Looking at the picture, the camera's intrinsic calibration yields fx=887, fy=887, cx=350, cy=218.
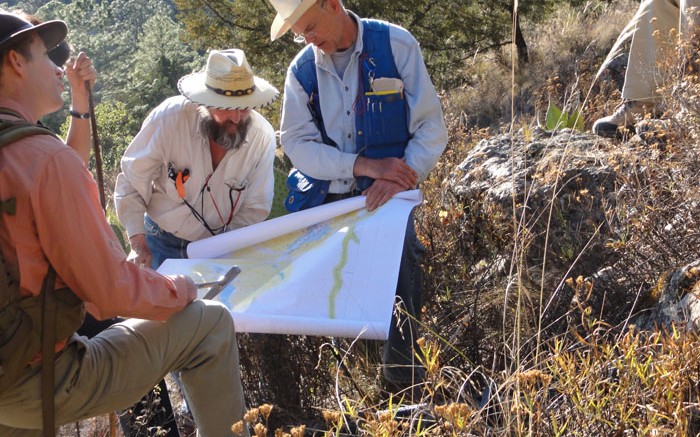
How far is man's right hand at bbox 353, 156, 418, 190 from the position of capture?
373 centimetres

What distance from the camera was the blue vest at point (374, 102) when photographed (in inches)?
150

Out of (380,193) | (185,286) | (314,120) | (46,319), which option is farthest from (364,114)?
(46,319)

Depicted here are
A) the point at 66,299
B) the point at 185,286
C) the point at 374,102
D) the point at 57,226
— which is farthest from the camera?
the point at 374,102

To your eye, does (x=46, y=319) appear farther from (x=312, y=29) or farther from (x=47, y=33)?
(x=312, y=29)

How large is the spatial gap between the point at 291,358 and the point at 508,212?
1303 mm

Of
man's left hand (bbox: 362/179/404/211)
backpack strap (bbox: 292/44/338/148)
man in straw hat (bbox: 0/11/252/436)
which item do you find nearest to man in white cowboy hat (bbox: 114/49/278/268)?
backpack strap (bbox: 292/44/338/148)

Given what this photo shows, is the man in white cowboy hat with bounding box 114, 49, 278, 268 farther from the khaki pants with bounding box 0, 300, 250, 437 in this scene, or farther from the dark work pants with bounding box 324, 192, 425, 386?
the khaki pants with bounding box 0, 300, 250, 437

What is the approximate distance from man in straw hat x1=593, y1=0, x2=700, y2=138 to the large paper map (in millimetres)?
2251

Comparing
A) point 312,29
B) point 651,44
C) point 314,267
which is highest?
point 312,29

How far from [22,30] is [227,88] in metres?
1.34

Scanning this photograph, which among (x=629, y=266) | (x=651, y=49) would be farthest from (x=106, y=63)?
(x=629, y=266)

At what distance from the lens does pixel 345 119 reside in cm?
392

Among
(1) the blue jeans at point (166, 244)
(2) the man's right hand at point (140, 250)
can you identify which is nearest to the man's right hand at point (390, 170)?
(1) the blue jeans at point (166, 244)

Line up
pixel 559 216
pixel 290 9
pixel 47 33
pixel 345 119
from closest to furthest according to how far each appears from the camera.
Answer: pixel 47 33
pixel 290 9
pixel 345 119
pixel 559 216
